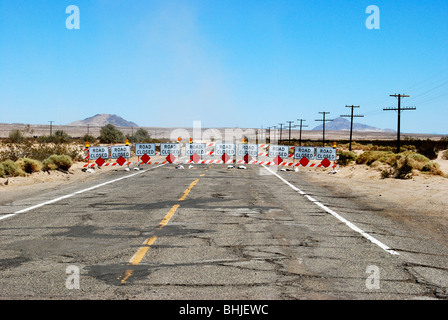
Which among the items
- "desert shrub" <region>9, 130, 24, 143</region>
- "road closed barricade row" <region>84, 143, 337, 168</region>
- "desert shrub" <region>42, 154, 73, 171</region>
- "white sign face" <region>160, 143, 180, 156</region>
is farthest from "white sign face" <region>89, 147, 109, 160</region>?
"desert shrub" <region>9, 130, 24, 143</region>

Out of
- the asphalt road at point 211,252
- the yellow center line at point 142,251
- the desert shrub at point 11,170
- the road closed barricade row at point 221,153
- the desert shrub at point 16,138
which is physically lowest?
the asphalt road at point 211,252

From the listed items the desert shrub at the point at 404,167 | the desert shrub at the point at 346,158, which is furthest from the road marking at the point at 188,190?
the desert shrub at the point at 346,158

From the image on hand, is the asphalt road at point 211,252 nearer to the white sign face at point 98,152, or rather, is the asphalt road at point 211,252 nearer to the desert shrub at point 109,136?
the white sign face at point 98,152

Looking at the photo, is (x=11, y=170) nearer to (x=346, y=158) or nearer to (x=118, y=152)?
(x=118, y=152)

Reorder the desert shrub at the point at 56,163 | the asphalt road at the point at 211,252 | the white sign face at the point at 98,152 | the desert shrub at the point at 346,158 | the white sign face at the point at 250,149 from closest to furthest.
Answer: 1. the asphalt road at the point at 211,252
2. the desert shrub at the point at 56,163
3. the white sign face at the point at 98,152
4. the white sign face at the point at 250,149
5. the desert shrub at the point at 346,158

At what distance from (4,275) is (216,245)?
3375mm

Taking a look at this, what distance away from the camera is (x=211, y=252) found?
7402mm

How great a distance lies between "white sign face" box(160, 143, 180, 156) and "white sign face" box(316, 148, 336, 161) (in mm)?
10540

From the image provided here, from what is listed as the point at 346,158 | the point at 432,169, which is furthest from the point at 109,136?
the point at 432,169

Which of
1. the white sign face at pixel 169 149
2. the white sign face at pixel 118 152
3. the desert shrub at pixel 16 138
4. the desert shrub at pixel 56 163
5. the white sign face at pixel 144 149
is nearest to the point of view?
the desert shrub at pixel 56 163

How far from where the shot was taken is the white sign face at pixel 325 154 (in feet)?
88.4

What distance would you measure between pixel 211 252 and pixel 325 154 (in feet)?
68.7

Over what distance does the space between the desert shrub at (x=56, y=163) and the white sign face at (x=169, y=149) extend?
7.65 metres

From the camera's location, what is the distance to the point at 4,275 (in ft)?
19.9
